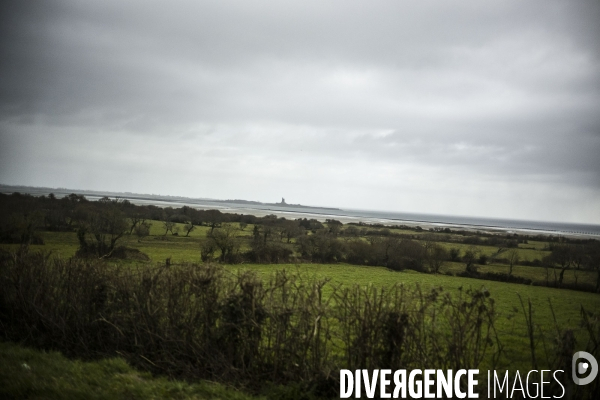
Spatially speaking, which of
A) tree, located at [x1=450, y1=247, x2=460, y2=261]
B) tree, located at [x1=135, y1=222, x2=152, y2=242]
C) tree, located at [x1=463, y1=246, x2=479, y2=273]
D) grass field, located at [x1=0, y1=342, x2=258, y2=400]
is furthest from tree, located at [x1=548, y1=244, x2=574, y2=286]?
tree, located at [x1=135, y1=222, x2=152, y2=242]

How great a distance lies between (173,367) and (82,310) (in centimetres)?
308

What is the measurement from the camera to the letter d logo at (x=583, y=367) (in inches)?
218

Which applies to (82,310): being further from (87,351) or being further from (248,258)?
(248,258)

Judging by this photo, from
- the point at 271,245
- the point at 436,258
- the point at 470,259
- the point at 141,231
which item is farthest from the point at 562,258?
the point at 141,231

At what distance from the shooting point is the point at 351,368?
6648 mm

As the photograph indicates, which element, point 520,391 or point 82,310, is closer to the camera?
point 520,391

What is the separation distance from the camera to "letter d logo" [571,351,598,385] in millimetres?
5535

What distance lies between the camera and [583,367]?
565cm

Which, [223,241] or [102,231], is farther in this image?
[223,241]

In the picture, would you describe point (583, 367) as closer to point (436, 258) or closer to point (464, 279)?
point (464, 279)

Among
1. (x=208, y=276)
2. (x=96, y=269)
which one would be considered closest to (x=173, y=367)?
(x=208, y=276)

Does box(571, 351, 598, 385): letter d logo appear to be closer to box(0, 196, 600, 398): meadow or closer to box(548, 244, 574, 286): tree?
box(0, 196, 600, 398): meadow

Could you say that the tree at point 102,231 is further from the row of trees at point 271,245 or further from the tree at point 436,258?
the tree at point 436,258

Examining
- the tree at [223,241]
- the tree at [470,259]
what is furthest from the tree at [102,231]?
the tree at [470,259]
